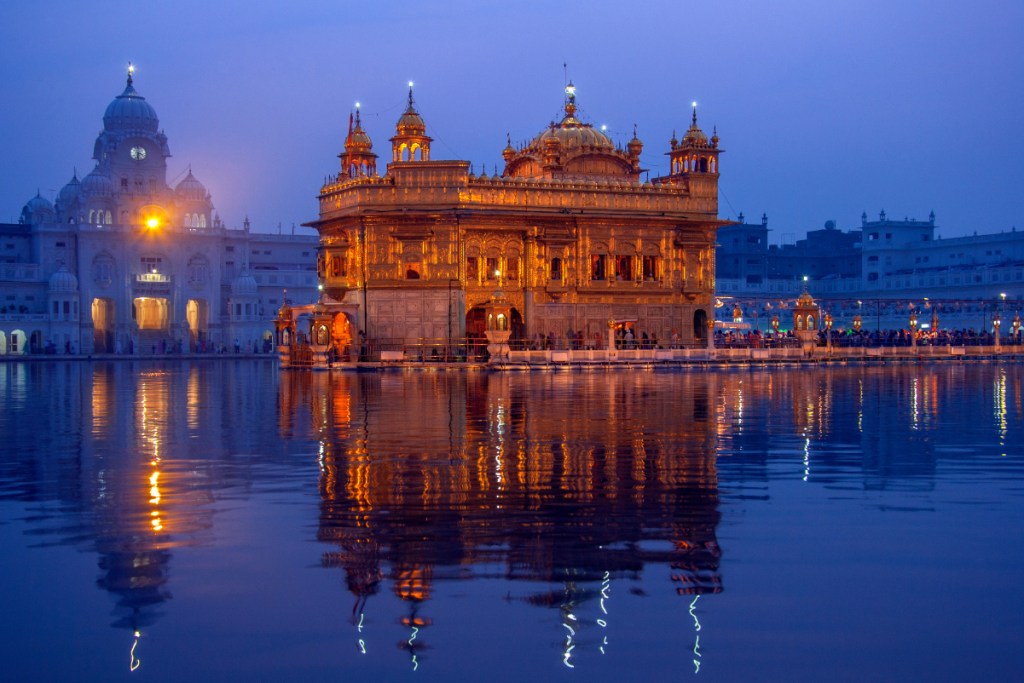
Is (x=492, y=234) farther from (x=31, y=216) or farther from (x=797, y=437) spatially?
(x=31, y=216)

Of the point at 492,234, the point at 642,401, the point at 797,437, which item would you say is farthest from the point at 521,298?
the point at 797,437

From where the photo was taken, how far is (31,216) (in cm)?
8262

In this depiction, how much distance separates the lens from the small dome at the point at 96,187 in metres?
81.4

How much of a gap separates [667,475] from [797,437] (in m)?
4.58

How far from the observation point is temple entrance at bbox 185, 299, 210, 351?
82.2 meters

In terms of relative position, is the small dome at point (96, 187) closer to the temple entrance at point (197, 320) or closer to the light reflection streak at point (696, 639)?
the temple entrance at point (197, 320)

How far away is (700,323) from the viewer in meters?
54.9

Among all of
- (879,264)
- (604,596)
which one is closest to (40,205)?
(879,264)

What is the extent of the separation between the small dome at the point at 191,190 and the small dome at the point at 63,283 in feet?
41.4

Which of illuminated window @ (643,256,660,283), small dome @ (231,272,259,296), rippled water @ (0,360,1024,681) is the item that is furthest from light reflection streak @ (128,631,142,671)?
small dome @ (231,272,259,296)

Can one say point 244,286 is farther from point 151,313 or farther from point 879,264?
point 879,264

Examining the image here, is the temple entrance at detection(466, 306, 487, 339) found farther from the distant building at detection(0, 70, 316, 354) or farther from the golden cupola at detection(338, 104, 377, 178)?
the distant building at detection(0, 70, 316, 354)

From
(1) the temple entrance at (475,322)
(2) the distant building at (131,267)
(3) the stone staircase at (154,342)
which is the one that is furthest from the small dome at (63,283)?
(1) the temple entrance at (475,322)

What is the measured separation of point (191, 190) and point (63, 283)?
15000 millimetres
